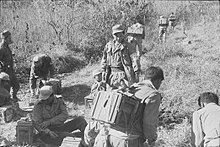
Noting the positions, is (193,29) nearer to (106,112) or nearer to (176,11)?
(176,11)

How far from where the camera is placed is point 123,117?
3512 mm

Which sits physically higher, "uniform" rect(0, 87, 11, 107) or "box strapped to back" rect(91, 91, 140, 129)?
"box strapped to back" rect(91, 91, 140, 129)

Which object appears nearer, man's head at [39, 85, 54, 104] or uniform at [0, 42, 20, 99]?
man's head at [39, 85, 54, 104]

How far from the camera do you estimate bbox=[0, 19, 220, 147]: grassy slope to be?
6.12 meters

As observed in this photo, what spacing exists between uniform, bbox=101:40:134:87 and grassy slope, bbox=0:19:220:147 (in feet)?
3.89

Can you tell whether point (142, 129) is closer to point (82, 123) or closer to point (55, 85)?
point (82, 123)

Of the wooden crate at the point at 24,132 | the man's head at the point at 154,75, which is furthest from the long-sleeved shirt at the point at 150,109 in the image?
the wooden crate at the point at 24,132

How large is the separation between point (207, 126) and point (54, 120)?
2.82 m

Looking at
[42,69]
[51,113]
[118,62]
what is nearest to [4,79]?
[42,69]

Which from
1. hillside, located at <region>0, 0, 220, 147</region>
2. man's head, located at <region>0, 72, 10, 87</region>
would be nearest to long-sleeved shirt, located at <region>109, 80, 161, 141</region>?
hillside, located at <region>0, 0, 220, 147</region>

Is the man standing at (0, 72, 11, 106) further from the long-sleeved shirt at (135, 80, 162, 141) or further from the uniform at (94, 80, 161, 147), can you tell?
the long-sleeved shirt at (135, 80, 162, 141)

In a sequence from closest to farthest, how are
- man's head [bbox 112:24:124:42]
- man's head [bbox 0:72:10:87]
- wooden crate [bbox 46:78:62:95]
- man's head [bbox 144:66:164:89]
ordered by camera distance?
man's head [bbox 144:66:164:89]
man's head [bbox 112:24:124:42]
man's head [bbox 0:72:10:87]
wooden crate [bbox 46:78:62:95]

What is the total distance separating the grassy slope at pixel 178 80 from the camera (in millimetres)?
6117

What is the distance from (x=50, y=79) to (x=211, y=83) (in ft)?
13.1
